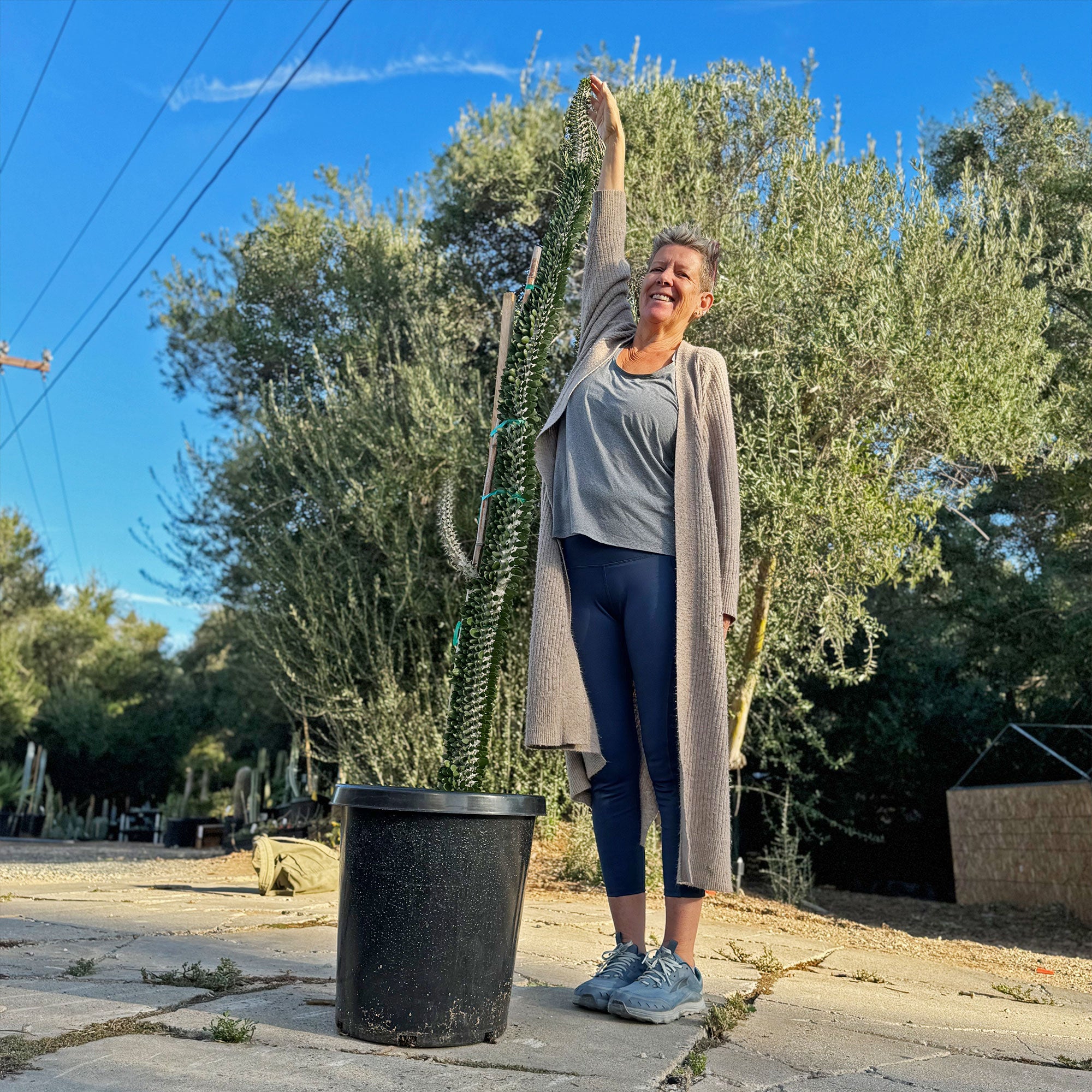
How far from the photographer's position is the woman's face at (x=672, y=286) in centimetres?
285

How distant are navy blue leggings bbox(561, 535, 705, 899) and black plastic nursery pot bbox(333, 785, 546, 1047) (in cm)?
51

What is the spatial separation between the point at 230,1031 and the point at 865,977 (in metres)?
2.46

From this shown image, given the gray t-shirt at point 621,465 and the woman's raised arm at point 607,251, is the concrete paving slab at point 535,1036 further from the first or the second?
the woman's raised arm at point 607,251

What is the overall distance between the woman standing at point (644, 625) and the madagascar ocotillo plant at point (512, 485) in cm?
21

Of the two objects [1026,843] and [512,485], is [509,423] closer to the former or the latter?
[512,485]

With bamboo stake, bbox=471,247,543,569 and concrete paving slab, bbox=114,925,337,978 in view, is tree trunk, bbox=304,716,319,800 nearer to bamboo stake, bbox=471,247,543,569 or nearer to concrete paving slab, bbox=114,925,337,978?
concrete paving slab, bbox=114,925,337,978

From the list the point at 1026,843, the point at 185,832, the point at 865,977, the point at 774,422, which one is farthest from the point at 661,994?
the point at 185,832

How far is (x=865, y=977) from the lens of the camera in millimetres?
3607

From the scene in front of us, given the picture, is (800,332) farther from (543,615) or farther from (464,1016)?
(464,1016)

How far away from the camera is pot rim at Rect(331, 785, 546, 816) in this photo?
216 centimetres

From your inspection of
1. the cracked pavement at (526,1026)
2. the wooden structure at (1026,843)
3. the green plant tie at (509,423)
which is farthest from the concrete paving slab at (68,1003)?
the wooden structure at (1026,843)

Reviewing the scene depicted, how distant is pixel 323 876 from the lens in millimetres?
5980

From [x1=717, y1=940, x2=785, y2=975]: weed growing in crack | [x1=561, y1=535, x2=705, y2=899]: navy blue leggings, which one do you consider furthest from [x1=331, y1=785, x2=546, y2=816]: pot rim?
[x1=717, y1=940, x2=785, y2=975]: weed growing in crack

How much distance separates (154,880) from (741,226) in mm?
6636
